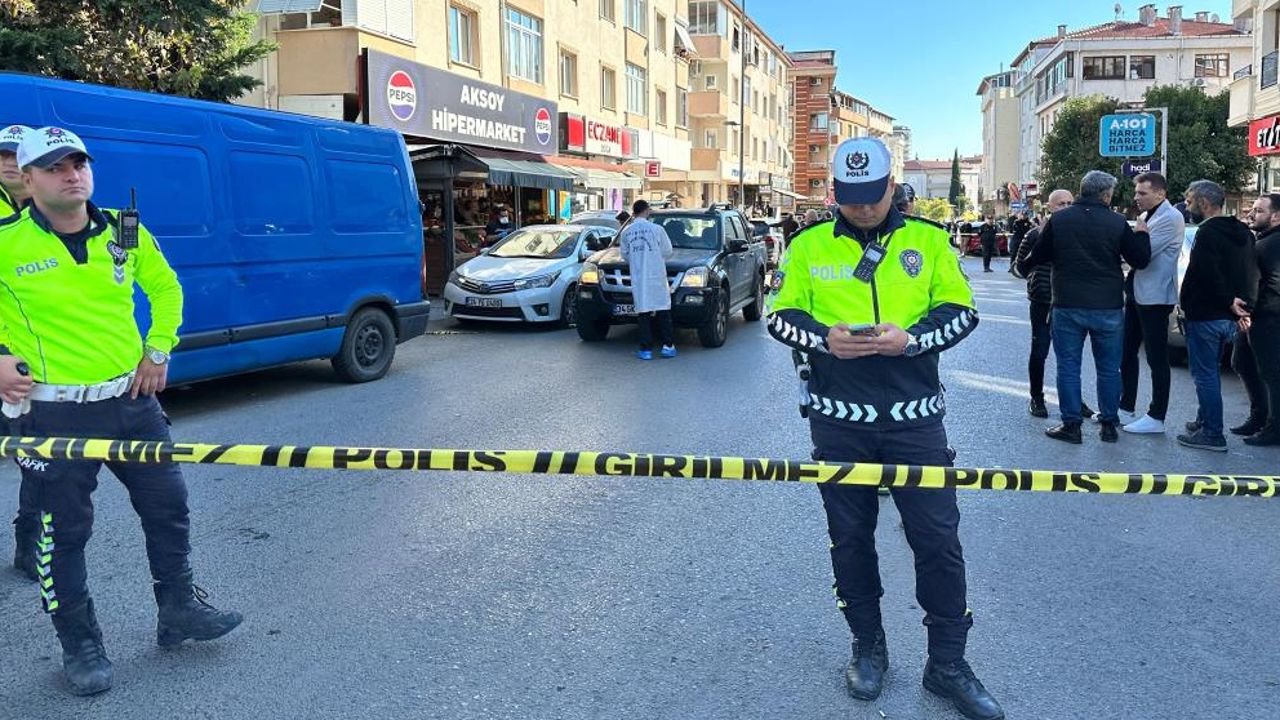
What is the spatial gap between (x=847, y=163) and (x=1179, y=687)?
6.85 ft

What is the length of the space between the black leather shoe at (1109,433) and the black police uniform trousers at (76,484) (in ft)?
19.9

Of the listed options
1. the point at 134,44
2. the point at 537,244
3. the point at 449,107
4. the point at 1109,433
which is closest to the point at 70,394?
the point at 1109,433

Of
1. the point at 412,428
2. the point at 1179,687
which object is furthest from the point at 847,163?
the point at 412,428

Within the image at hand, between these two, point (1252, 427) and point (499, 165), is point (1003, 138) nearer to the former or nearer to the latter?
point (499, 165)

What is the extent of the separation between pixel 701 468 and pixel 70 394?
215 cm

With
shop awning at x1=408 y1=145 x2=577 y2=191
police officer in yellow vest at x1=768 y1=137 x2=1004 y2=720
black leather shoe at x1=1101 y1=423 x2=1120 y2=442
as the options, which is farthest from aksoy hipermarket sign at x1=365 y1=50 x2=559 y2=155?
police officer in yellow vest at x1=768 y1=137 x2=1004 y2=720

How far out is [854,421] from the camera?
10.6 feet

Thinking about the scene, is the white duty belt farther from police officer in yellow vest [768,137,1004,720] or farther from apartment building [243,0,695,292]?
apartment building [243,0,695,292]

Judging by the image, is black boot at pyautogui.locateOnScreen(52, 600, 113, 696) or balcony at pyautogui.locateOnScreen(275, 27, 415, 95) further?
balcony at pyautogui.locateOnScreen(275, 27, 415, 95)

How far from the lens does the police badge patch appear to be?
3182 mm

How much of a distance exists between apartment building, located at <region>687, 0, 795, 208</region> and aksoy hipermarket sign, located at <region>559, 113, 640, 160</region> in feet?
36.0

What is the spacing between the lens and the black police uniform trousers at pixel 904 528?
317cm

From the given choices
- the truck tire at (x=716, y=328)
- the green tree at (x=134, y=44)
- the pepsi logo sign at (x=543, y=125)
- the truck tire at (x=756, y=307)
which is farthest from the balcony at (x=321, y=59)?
the truck tire at (x=716, y=328)

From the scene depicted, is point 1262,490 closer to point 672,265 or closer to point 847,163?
point 847,163
